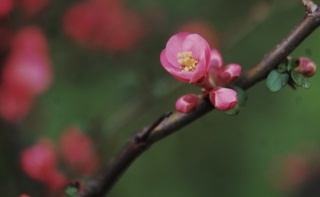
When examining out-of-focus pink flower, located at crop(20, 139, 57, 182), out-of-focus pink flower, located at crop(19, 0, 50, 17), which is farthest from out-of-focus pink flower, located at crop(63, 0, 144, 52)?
out-of-focus pink flower, located at crop(20, 139, 57, 182)

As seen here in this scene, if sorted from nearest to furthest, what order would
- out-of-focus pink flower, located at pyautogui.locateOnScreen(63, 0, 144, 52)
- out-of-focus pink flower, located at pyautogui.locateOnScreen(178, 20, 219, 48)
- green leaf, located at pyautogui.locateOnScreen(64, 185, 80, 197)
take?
green leaf, located at pyautogui.locateOnScreen(64, 185, 80, 197)
out-of-focus pink flower, located at pyautogui.locateOnScreen(63, 0, 144, 52)
out-of-focus pink flower, located at pyautogui.locateOnScreen(178, 20, 219, 48)

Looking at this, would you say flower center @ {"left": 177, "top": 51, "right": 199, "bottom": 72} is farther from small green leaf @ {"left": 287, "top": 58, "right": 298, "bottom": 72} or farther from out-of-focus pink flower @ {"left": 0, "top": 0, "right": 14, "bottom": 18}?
out-of-focus pink flower @ {"left": 0, "top": 0, "right": 14, "bottom": 18}

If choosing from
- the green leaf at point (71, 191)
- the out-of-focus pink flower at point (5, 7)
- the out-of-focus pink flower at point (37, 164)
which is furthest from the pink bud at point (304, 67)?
the out-of-focus pink flower at point (5, 7)

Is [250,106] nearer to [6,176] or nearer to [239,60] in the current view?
[239,60]

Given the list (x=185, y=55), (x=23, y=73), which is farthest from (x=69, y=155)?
(x=185, y=55)

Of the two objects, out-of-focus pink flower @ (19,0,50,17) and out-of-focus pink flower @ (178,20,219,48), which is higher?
out-of-focus pink flower @ (19,0,50,17)

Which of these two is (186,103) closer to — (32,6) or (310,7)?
(310,7)

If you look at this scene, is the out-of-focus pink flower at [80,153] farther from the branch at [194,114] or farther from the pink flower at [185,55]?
the pink flower at [185,55]

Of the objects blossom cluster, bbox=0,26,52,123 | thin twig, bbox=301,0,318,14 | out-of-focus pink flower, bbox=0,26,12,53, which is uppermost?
out-of-focus pink flower, bbox=0,26,12,53
